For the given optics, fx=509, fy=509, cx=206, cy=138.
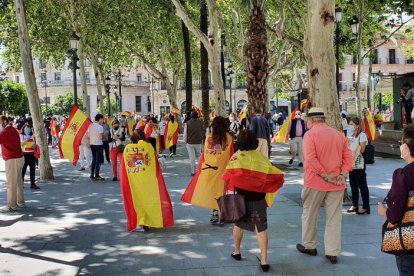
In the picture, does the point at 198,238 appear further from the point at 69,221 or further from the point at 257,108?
the point at 257,108

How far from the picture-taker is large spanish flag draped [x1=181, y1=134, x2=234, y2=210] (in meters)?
7.06

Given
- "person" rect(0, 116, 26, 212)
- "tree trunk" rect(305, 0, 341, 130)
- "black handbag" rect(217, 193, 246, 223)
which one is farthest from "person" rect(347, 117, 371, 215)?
A: "person" rect(0, 116, 26, 212)

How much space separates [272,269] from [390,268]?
1.22 meters

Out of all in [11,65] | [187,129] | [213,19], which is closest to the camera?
[187,129]

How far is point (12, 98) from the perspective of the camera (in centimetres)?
5888

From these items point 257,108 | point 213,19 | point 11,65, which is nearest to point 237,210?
point 257,108

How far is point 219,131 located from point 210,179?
680 millimetres

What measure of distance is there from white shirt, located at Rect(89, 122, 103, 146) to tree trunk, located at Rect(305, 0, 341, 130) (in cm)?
680

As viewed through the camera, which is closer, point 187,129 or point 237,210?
point 237,210

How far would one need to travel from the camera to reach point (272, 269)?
5.35 meters

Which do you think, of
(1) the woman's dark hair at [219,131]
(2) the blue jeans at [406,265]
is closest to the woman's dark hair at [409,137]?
(2) the blue jeans at [406,265]

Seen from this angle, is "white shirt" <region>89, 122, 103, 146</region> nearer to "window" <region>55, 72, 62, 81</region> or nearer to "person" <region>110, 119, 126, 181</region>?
"person" <region>110, 119, 126, 181</region>

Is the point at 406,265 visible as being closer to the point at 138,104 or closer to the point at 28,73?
the point at 28,73

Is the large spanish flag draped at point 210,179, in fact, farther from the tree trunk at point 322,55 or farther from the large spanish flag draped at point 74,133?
the large spanish flag draped at point 74,133
